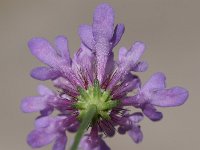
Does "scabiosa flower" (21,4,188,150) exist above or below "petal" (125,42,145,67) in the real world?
below

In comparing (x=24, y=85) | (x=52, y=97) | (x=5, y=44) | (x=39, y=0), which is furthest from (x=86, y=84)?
(x=39, y=0)

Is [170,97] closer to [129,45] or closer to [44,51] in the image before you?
[44,51]

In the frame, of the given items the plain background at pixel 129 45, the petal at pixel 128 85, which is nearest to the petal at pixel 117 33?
the petal at pixel 128 85

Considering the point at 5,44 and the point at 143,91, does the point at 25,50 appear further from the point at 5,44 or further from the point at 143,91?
the point at 143,91

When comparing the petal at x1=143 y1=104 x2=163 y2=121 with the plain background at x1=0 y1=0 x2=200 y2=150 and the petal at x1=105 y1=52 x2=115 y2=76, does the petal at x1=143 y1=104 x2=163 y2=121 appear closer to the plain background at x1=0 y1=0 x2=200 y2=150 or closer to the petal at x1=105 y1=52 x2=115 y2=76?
the petal at x1=105 y1=52 x2=115 y2=76

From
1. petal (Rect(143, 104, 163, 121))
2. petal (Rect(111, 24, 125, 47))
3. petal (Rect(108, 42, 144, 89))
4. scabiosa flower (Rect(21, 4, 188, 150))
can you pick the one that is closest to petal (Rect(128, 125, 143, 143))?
scabiosa flower (Rect(21, 4, 188, 150))
